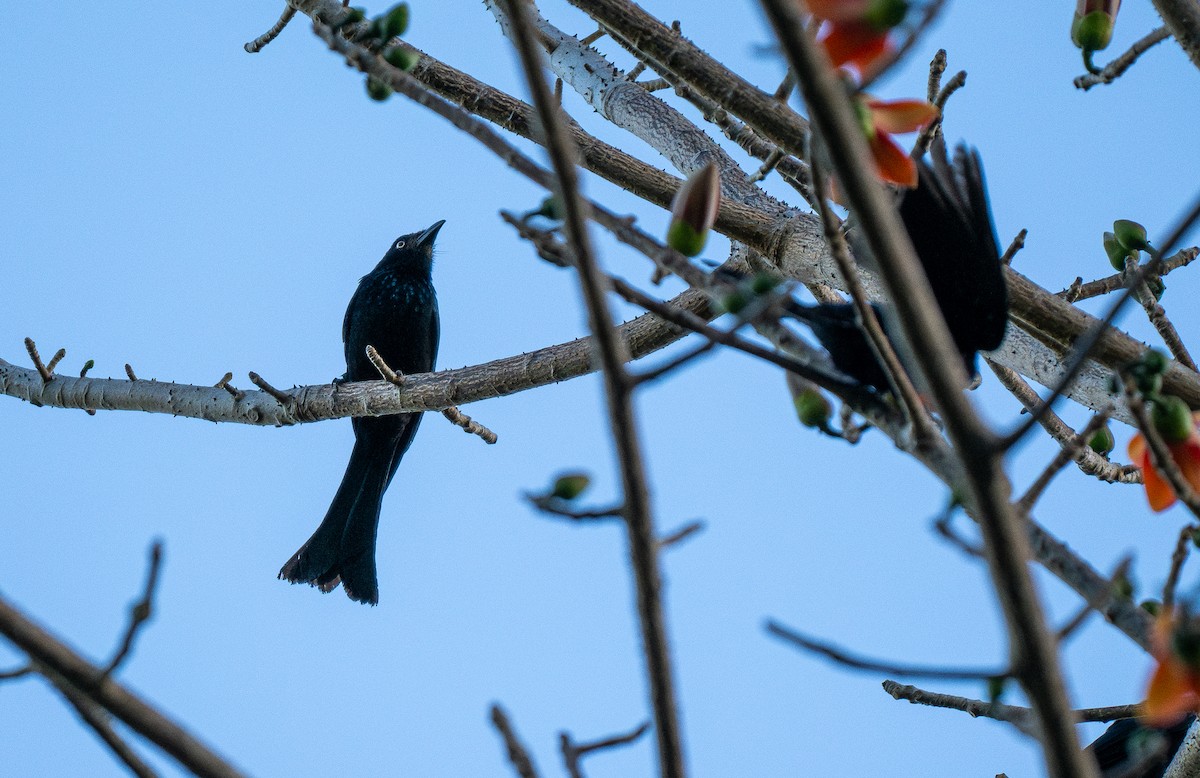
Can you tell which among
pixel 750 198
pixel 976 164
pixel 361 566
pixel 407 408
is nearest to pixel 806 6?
pixel 976 164

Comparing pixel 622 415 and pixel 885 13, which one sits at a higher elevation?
pixel 885 13

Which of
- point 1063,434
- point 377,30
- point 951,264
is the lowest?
point 951,264

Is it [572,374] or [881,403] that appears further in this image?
[572,374]

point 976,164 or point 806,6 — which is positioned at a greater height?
point 976,164

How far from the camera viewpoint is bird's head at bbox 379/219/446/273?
6.32 m

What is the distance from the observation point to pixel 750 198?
3.13 m

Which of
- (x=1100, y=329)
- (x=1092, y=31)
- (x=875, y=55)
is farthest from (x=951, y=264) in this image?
(x=1100, y=329)

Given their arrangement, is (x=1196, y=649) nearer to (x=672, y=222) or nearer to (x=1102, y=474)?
(x=672, y=222)

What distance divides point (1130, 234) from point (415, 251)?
15.4ft

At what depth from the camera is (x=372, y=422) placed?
520 centimetres

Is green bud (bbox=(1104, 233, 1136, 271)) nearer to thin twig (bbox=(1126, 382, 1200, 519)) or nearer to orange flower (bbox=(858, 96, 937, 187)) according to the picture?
orange flower (bbox=(858, 96, 937, 187))

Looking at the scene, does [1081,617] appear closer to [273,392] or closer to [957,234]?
[957,234]

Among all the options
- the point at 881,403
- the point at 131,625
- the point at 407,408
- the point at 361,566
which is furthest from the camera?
the point at 361,566

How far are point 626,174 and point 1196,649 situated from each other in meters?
2.13
